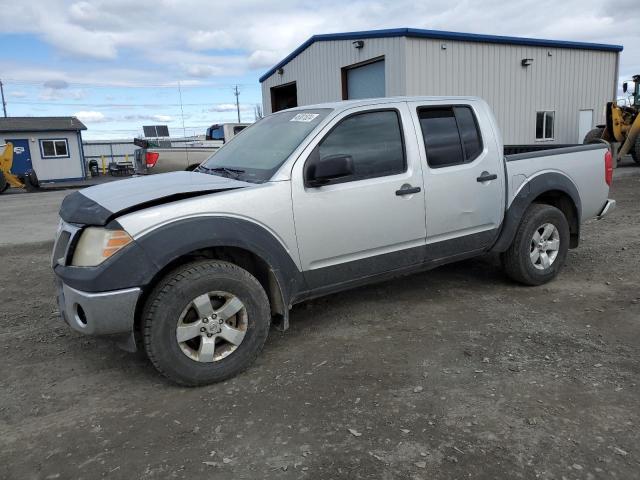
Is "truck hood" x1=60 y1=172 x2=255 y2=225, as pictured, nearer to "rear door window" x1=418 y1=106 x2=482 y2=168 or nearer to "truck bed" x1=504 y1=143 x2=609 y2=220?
"rear door window" x1=418 y1=106 x2=482 y2=168

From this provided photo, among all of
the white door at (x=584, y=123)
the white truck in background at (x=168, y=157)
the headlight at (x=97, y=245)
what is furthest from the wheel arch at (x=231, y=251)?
the white door at (x=584, y=123)

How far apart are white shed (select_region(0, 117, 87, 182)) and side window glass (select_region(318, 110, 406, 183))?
29.0 m

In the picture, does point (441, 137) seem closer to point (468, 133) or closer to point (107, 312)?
point (468, 133)

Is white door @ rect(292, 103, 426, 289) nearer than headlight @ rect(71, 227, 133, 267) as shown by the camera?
No

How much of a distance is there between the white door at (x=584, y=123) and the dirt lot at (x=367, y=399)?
1728 centimetres

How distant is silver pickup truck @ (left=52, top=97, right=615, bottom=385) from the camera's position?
10.4ft

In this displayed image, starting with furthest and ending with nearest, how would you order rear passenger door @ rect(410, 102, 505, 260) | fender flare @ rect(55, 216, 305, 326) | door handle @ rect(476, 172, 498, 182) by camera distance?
door handle @ rect(476, 172, 498, 182) < rear passenger door @ rect(410, 102, 505, 260) < fender flare @ rect(55, 216, 305, 326)

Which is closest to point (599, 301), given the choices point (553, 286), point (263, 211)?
point (553, 286)

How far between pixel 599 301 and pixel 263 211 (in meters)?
3.23

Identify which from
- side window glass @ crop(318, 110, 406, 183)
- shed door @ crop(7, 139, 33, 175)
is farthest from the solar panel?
side window glass @ crop(318, 110, 406, 183)

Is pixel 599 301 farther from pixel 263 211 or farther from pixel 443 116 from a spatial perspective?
pixel 263 211

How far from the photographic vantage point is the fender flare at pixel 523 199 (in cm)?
480

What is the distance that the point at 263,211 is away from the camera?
11.5ft

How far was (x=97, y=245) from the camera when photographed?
313 centimetres
